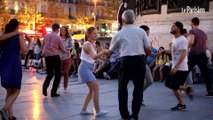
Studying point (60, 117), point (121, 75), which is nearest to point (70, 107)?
point (60, 117)

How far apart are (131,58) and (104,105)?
264cm

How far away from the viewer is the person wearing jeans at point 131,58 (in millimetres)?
8344

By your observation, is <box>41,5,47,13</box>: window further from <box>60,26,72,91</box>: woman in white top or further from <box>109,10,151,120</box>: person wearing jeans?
<box>109,10,151,120</box>: person wearing jeans

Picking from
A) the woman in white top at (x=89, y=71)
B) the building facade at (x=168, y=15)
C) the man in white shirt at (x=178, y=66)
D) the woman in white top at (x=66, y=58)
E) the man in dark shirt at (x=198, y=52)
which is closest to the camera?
the woman in white top at (x=89, y=71)

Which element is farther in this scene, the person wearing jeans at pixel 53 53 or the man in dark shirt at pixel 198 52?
the person wearing jeans at pixel 53 53

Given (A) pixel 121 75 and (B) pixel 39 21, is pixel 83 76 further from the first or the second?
(B) pixel 39 21

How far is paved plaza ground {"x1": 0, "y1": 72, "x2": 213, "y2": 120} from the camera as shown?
921 centimetres

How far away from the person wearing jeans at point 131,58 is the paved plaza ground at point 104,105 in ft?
2.38

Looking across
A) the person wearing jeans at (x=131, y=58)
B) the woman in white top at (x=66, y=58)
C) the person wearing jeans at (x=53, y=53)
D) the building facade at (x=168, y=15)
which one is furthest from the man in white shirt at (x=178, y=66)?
the building facade at (x=168, y=15)

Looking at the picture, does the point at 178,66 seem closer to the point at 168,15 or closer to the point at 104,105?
the point at 104,105

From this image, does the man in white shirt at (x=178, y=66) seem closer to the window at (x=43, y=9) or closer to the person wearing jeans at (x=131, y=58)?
the person wearing jeans at (x=131, y=58)

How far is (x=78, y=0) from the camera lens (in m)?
91.9

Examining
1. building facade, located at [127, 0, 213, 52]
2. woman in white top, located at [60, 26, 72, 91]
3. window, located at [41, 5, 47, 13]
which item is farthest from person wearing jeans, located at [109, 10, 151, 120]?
window, located at [41, 5, 47, 13]

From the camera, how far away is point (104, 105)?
35.2 feet
